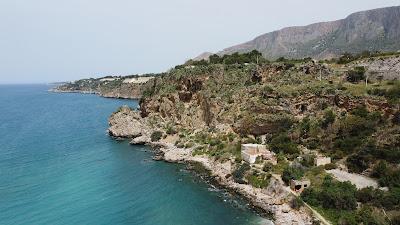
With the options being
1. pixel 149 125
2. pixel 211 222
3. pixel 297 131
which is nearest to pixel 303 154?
pixel 297 131

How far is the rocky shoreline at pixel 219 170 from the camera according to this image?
37.0m

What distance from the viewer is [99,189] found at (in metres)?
46.0

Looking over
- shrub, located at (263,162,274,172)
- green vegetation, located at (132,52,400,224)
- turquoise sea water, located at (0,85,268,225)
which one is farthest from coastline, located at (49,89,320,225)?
shrub, located at (263,162,274,172)

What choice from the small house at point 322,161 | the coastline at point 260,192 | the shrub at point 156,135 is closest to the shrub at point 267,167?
the coastline at point 260,192

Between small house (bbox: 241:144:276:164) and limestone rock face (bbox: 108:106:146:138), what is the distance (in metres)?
29.8

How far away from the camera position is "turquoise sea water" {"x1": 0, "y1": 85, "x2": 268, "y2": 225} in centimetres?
3781

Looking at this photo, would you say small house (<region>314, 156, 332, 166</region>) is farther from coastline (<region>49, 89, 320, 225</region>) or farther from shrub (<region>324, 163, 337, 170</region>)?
coastline (<region>49, 89, 320, 225</region>)

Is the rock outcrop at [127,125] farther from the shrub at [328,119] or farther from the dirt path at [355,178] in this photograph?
the dirt path at [355,178]

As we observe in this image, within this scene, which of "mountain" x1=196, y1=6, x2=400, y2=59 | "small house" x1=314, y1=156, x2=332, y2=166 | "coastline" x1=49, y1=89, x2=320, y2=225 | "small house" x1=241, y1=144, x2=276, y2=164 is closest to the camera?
"coastline" x1=49, y1=89, x2=320, y2=225

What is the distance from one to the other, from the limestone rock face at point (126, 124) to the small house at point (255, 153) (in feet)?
97.7

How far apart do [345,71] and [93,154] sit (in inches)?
1625

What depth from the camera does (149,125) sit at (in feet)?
255

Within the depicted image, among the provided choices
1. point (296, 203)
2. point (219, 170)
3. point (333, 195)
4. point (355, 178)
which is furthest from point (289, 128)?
point (333, 195)

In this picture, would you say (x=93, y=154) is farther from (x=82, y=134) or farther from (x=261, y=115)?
(x=261, y=115)
